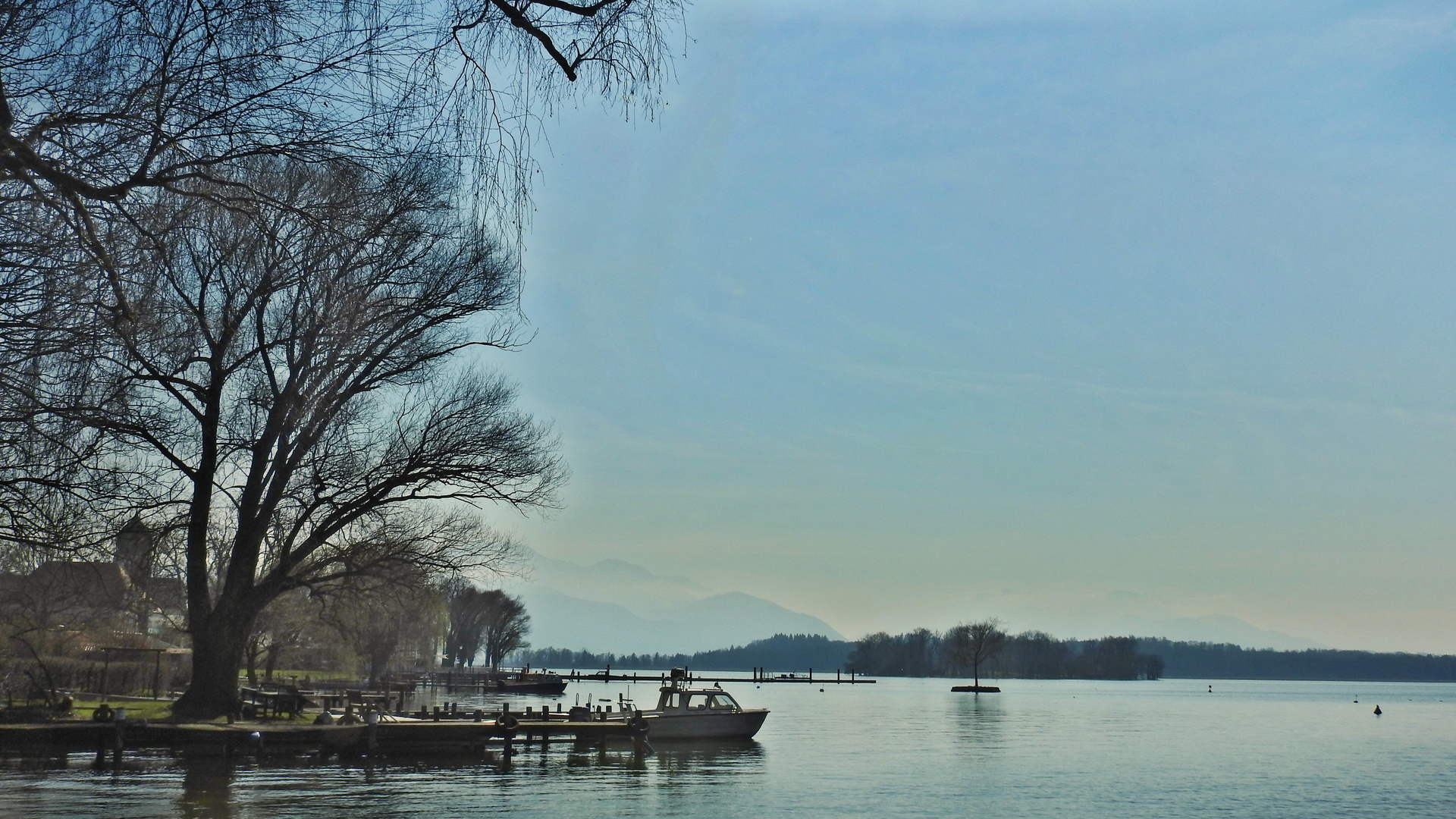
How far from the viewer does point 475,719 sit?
139 ft

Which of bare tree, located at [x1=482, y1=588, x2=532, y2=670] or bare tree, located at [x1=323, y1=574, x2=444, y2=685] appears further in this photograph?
bare tree, located at [x1=482, y1=588, x2=532, y2=670]

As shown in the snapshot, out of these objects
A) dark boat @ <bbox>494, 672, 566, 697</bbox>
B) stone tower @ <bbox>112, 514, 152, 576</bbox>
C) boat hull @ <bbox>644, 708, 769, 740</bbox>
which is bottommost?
dark boat @ <bbox>494, 672, 566, 697</bbox>

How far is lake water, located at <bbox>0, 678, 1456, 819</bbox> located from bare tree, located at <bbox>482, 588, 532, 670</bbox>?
72134mm

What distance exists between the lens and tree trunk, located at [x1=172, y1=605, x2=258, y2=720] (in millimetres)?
32219

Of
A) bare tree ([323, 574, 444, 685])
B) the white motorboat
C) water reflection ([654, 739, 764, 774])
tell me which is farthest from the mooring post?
the white motorboat

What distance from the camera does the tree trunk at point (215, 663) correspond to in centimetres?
3222

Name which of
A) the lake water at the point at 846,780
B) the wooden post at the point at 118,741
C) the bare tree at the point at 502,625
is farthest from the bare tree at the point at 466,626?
the wooden post at the point at 118,741

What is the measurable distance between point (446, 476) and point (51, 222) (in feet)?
86.9

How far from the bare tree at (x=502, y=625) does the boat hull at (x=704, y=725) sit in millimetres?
89967

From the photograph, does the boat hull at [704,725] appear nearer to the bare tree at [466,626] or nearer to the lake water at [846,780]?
the lake water at [846,780]

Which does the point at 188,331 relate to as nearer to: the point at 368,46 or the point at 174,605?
the point at 368,46

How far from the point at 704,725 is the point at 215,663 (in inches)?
907

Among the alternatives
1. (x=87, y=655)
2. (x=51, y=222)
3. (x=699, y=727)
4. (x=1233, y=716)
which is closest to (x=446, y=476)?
(x=699, y=727)

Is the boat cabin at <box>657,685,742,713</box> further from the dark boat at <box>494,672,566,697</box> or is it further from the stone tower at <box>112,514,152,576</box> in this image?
the dark boat at <box>494,672,566,697</box>
